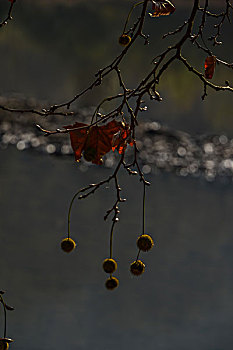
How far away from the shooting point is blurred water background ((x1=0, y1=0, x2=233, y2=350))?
3170mm

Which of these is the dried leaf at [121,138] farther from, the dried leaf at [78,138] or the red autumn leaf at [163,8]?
the red autumn leaf at [163,8]

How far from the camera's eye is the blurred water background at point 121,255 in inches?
125

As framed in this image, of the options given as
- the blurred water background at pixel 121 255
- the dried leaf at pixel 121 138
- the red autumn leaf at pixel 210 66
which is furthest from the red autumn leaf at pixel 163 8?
the blurred water background at pixel 121 255

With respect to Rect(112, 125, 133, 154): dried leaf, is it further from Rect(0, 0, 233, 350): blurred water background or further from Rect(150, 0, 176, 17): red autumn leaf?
Rect(0, 0, 233, 350): blurred water background

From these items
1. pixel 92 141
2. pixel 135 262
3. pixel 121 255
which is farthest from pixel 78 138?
pixel 121 255

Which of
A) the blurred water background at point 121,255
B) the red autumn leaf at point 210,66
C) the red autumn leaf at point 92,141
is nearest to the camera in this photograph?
the red autumn leaf at point 92,141

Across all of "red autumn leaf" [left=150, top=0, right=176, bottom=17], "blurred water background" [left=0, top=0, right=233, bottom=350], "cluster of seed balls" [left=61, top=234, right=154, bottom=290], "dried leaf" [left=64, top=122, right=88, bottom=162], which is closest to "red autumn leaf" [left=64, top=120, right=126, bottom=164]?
"dried leaf" [left=64, top=122, right=88, bottom=162]

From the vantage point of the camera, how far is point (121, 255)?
3.65 meters

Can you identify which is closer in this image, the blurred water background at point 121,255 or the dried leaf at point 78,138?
the dried leaf at point 78,138

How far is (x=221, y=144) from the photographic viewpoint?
5355 millimetres

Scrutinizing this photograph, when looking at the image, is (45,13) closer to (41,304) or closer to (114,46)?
(114,46)

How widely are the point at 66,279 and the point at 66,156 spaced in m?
1.61

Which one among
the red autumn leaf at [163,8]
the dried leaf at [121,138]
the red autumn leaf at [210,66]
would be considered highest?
the red autumn leaf at [163,8]

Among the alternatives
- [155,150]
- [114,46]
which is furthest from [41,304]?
[114,46]
